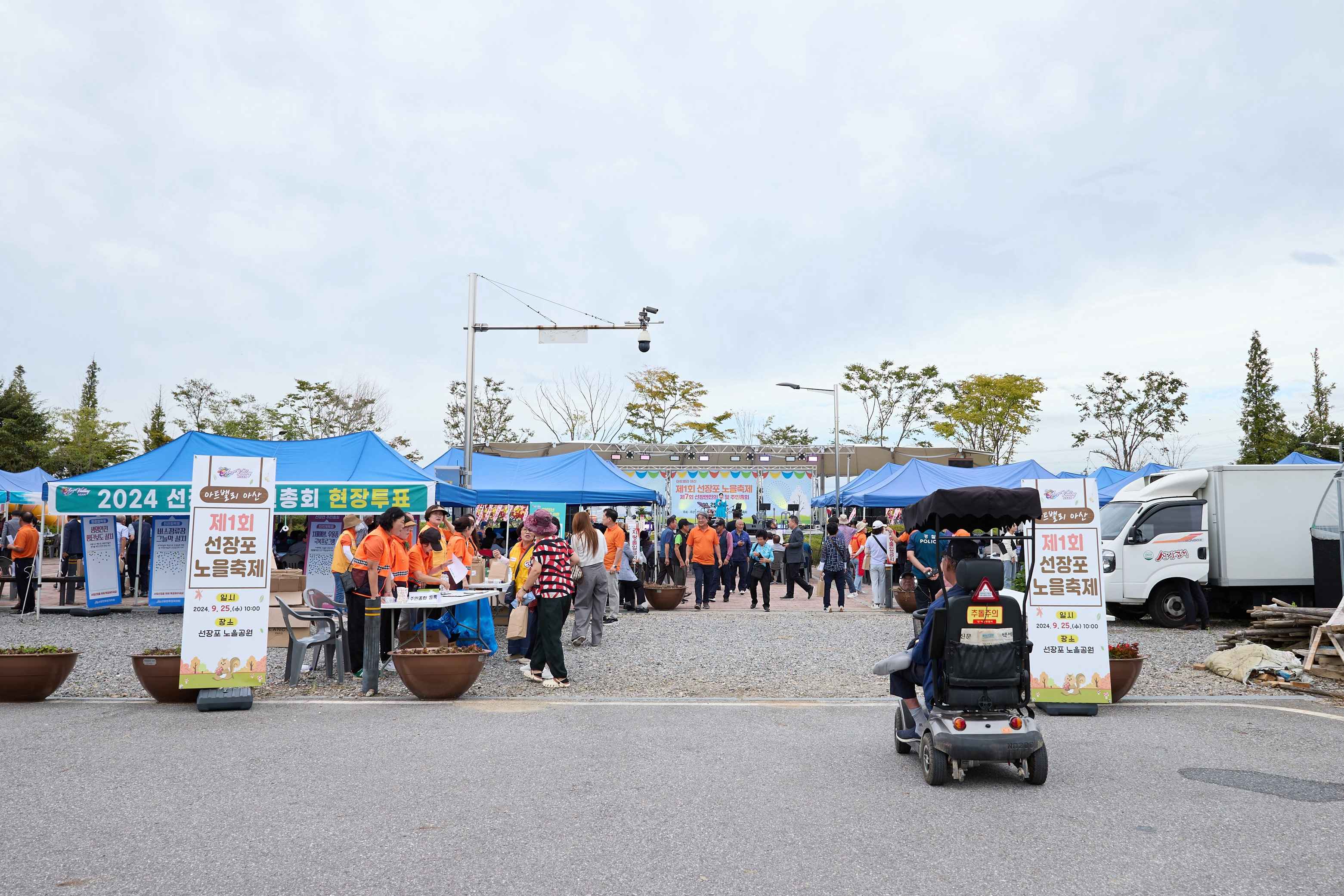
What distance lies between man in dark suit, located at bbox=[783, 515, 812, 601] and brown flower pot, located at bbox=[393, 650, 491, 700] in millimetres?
12012

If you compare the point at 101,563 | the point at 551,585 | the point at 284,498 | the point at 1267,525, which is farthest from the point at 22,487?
the point at 1267,525

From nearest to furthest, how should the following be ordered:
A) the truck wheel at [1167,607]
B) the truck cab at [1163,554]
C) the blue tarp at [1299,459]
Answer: the truck cab at [1163,554], the truck wheel at [1167,607], the blue tarp at [1299,459]

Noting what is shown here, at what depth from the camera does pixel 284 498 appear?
14664mm

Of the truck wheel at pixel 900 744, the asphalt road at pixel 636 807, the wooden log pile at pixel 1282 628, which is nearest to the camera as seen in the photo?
the asphalt road at pixel 636 807

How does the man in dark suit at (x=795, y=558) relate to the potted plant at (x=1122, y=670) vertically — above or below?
above

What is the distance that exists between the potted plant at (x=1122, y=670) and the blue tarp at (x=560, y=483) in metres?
11.6

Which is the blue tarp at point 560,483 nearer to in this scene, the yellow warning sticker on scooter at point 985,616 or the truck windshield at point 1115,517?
the truck windshield at point 1115,517

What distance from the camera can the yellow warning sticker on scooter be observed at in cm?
559

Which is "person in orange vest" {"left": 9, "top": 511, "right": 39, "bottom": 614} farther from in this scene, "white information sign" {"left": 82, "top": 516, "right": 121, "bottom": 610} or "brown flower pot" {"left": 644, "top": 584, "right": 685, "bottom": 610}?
"brown flower pot" {"left": 644, "top": 584, "right": 685, "bottom": 610}

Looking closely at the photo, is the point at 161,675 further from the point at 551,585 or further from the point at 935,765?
the point at 935,765

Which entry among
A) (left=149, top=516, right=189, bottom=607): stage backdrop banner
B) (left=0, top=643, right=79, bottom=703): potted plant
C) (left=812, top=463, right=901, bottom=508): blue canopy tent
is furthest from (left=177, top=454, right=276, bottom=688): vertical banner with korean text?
(left=812, top=463, right=901, bottom=508): blue canopy tent

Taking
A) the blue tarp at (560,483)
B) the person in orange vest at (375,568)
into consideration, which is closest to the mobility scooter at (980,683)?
the person in orange vest at (375,568)

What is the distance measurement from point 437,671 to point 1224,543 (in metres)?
12.5

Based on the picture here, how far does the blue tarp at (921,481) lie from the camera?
2159 cm
